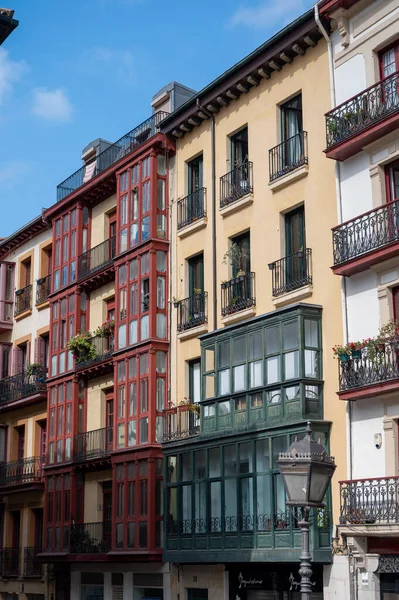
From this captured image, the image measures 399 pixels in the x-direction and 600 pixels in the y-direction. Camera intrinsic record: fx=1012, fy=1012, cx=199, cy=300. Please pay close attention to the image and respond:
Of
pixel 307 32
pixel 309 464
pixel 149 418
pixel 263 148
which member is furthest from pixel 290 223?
pixel 309 464

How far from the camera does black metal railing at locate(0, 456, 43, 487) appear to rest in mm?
36938

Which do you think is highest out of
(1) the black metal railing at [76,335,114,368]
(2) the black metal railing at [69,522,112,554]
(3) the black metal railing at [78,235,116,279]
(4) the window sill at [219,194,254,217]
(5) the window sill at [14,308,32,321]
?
(3) the black metal railing at [78,235,116,279]

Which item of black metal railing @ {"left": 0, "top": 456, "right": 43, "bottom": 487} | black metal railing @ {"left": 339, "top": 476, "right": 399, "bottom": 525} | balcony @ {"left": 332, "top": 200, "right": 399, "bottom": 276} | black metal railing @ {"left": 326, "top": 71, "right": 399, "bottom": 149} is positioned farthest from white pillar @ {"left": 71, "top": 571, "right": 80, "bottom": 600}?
black metal railing @ {"left": 326, "top": 71, "right": 399, "bottom": 149}

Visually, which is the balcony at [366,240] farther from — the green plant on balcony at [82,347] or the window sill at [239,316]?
the green plant on balcony at [82,347]

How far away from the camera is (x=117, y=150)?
34.9 meters

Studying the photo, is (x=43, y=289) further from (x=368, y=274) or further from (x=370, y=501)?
(x=370, y=501)

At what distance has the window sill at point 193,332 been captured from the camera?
28.7 metres

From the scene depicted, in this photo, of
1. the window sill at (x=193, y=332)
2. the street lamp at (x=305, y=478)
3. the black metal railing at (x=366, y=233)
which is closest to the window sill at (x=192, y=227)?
the window sill at (x=193, y=332)

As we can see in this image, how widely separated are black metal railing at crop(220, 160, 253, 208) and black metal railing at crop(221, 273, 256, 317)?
7.68 feet

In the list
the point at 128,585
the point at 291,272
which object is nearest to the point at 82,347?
the point at 128,585

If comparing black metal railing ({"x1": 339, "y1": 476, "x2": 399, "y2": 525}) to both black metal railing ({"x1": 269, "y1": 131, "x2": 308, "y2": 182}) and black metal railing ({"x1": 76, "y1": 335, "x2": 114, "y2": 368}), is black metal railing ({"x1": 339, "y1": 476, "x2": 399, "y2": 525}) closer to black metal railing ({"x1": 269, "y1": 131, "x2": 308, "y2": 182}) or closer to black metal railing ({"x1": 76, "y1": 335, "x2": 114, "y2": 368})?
black metal railing ({"x1": 269, "y1": 131, "x2": 308, "y2": 182})

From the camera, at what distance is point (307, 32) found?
25.7 m

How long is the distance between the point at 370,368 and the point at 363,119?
5.80 metres

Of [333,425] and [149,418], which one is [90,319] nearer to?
[149,418]
